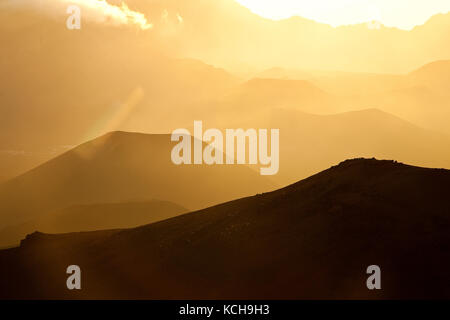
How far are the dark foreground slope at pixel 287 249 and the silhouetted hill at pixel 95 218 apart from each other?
1295 inches

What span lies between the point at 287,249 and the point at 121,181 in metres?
58.1

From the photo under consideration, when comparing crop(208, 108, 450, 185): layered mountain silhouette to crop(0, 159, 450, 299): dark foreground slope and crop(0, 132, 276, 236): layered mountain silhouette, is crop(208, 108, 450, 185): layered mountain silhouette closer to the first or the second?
crop(0, 132, 276, 236): layered mountain silhouette

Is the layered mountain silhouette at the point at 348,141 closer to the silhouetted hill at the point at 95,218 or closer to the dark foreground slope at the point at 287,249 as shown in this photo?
the silhouetted hill at the point at 95,218

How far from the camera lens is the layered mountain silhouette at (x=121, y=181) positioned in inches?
2928

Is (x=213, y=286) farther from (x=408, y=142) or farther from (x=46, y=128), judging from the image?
(x=46, y=128)

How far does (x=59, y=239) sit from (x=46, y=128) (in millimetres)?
150835

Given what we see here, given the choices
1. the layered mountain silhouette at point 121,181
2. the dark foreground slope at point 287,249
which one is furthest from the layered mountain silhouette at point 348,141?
the dark foreground slope at point 287,249

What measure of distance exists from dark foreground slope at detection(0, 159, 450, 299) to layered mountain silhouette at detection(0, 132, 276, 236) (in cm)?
4424

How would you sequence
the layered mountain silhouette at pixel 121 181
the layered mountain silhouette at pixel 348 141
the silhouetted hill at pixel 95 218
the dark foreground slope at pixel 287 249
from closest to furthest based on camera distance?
1. the dark foreground slope at pixel 287 249
2. the silhouetted hill at pixel 95 218
3. the layered mountain silhouette at pixel 121 181
4. the layered mountain silhouette at pixel 348 141

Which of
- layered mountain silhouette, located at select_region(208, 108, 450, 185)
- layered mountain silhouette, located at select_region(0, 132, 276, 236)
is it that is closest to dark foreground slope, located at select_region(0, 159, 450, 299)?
layered mountain silhouette, located at select_region(0, 132, 276, 236)

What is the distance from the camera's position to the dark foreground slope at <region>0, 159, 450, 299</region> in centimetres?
2050

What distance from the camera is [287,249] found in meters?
22.7

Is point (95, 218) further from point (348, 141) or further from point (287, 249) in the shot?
point (348, 141)

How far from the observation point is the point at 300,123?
13375 cm
